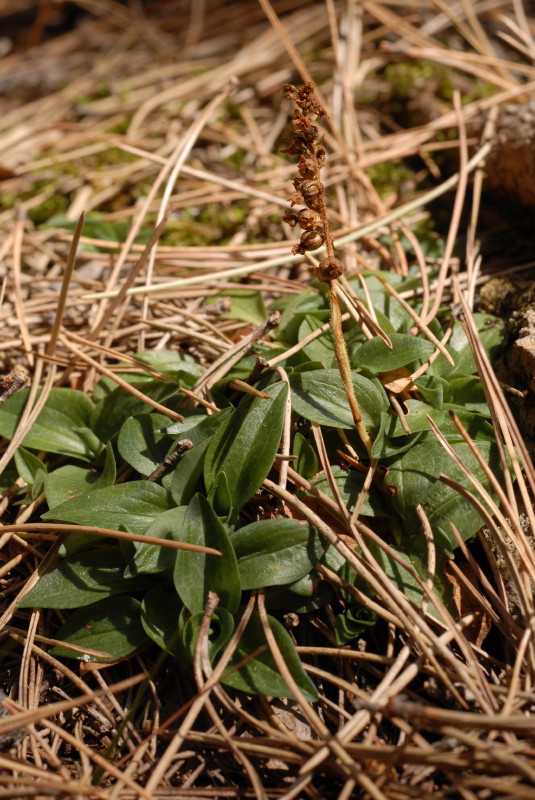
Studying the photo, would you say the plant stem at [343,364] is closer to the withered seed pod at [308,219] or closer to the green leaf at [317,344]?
the withered seed pod at [308,219]

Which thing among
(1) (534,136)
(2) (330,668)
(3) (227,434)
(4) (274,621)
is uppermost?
(1) (534,136)

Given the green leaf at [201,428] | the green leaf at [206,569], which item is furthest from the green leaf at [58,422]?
the green leaf at [206,569]

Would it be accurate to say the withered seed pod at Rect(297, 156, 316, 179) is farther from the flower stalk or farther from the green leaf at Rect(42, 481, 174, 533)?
the green leaf at Rect(42, 481, 174, 533)

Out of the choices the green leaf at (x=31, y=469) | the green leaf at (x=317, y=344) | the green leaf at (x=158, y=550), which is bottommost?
the green leaf at (x=158, y=550)

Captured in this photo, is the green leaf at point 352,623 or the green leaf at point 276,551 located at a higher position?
the green leaf at point 276,551

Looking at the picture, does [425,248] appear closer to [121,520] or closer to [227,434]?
[227,434]

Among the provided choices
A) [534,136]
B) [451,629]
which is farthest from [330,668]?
[534,136]
